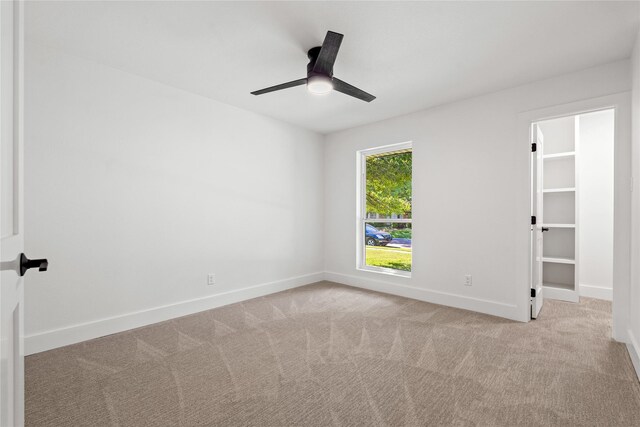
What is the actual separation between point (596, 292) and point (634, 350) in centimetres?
229

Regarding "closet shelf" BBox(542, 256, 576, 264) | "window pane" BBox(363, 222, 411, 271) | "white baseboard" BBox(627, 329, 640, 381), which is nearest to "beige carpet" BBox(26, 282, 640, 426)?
"white baseboard" BBox(627, 329, 640, 381)

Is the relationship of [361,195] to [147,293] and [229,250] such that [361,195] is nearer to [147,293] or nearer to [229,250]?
[229,250]

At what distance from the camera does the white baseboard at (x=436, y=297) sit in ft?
11.1

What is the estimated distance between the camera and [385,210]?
4727 millimetres

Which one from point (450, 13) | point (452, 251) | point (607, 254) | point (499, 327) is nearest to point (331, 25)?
point (450, 13)

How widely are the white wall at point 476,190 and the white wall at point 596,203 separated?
5.43 ft

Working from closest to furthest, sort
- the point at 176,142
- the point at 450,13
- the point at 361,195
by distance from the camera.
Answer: the point at 450,13
the point at 176,142
the point at 361,195

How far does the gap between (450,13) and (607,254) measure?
407 centimetres

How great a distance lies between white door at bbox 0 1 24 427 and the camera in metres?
0.76

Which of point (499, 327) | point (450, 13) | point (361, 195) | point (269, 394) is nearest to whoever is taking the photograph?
point (269, 394)

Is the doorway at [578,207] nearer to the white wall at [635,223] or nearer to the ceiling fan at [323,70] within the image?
the white wall at [635,223]

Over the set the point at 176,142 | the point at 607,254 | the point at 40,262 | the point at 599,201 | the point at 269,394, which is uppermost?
the point at 176,142

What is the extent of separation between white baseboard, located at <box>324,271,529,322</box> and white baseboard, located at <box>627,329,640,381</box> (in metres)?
0.82

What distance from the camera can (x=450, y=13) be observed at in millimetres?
2148
